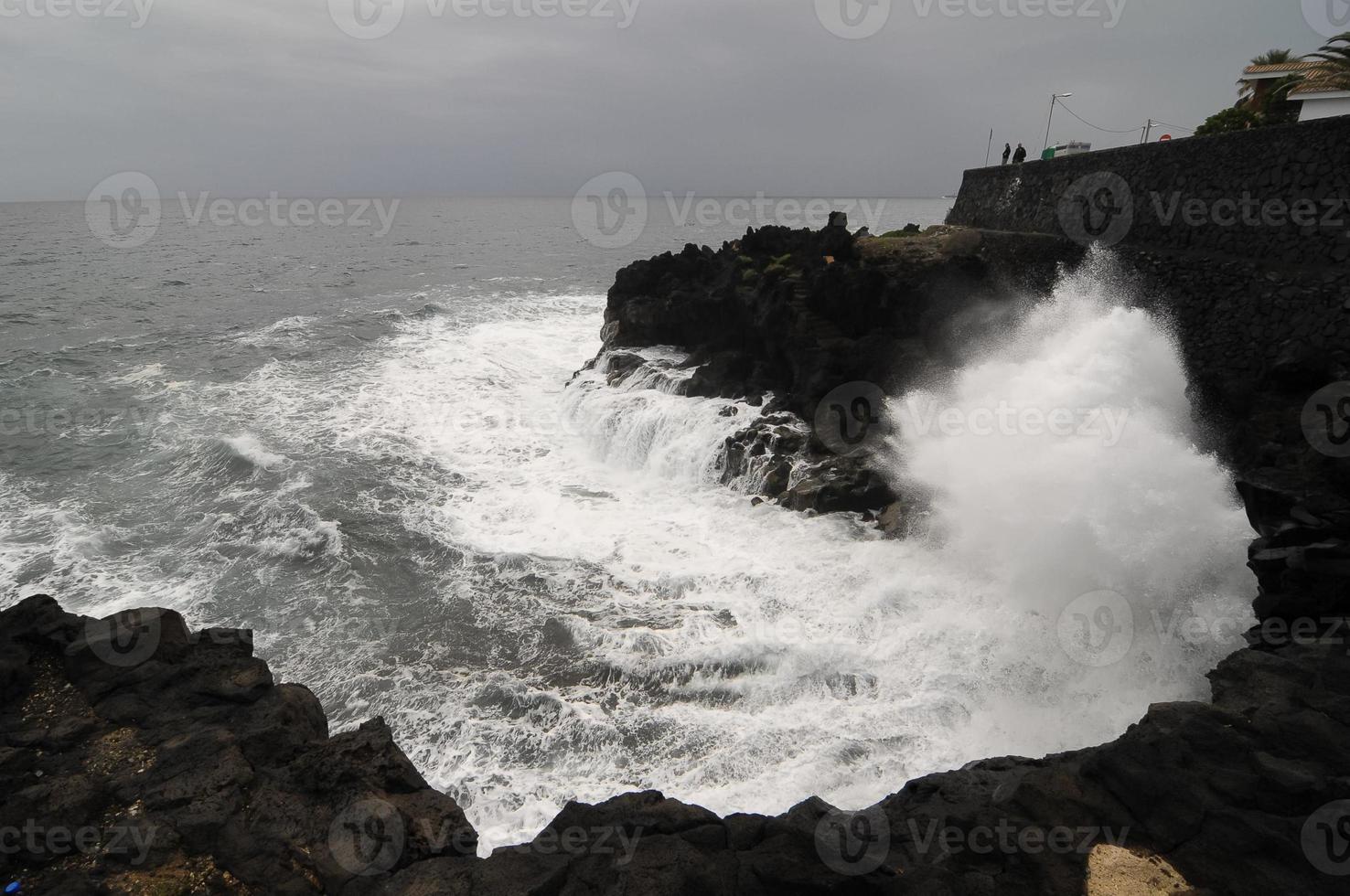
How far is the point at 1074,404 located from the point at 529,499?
1321 centimetres

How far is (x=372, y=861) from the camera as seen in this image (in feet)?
21.3

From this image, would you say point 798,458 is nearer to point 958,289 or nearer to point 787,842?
point 958,289

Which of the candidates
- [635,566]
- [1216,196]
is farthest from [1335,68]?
[635,566]

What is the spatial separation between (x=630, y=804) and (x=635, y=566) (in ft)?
25.5

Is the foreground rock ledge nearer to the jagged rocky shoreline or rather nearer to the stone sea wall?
the jagged rocky shoreline

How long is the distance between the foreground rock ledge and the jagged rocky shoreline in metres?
0.02

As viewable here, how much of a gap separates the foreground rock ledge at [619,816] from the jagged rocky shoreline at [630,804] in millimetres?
21

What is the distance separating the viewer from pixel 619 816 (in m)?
6.86

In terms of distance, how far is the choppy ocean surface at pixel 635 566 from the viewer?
33.4 feet

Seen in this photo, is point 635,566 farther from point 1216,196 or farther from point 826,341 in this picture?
point 1216,196

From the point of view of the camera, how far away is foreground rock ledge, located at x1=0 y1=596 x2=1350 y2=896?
20.3 feet

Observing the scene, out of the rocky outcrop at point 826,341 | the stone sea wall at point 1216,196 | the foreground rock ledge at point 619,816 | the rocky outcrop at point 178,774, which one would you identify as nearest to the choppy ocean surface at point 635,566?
the rocky outcrop at point 826,341

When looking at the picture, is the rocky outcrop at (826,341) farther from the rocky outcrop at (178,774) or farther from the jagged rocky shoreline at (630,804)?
the rocky outcrop at (178,774)

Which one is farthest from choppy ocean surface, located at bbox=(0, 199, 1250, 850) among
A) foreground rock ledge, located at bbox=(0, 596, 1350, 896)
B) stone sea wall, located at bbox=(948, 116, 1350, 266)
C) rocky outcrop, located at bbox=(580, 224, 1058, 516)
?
foreground rock ledge, located at bbox=(0, 596, 1350, 896)
